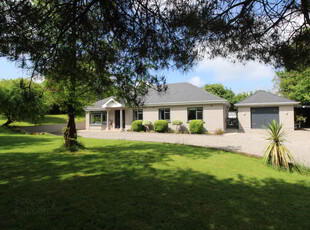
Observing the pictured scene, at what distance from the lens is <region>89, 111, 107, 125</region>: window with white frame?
24781 millimetres

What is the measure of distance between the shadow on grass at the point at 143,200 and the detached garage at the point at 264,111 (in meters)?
16.6

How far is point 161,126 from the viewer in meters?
19.7

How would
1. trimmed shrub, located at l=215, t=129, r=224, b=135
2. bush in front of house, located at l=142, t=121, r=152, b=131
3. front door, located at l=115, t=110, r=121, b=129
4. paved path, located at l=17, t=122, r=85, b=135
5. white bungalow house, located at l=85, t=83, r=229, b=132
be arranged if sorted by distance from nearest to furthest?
1. trimmed shrub, located at l=215, t=129, r=224, b=135
2. white bungalow house, located at l=85, t=83, r=229, b=132
3. bush in front of house, located at l=142, t=121, r=152, b=131
4. paved path, located at l=17, t=122, r=85, b=135
5. front door, located at l=115, t=110, r=121, b=129

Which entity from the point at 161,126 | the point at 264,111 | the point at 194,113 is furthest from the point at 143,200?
the point at 264,111

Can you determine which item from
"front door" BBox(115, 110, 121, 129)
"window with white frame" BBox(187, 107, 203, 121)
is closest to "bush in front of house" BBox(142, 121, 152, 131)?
"window with white frame" BBox(187, 107, 203, 121)

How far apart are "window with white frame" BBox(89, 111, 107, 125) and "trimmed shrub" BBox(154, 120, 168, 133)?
8.03m

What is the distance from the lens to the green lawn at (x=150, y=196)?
303cm

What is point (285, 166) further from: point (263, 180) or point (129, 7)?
point (129, 7)

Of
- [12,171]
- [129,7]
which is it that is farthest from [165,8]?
[12,171]

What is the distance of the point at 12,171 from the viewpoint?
18.7 ft

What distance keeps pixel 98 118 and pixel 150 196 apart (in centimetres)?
2249

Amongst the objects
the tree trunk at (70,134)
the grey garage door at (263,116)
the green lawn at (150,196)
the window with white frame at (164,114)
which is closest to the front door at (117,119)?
the window with white frame at (164,114)

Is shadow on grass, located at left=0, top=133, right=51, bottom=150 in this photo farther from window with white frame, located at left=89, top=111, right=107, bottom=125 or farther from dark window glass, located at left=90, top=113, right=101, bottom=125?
dark window glass, located at left=90, top=113, right=101, bottom=125

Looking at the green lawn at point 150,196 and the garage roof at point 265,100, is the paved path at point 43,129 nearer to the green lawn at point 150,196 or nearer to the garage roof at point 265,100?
the green lawn at point 150,196
